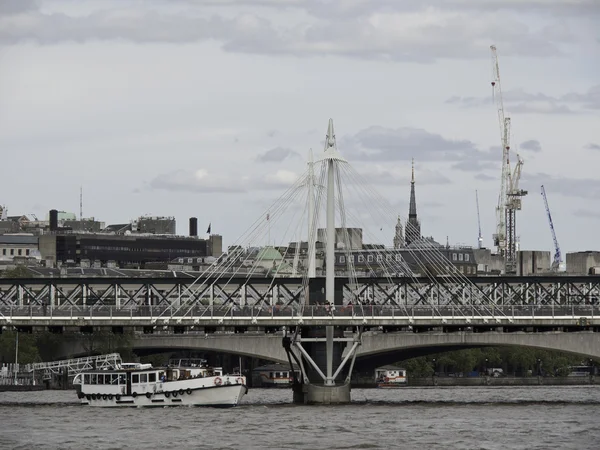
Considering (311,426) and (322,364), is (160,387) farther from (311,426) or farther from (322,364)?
(311,426)

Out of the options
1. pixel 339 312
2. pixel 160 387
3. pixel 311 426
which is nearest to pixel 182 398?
pixel 160 387

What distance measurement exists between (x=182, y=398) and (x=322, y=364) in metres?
11.9

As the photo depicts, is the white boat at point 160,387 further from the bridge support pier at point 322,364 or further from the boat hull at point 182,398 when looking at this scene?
the bridge support pier at point 322,364

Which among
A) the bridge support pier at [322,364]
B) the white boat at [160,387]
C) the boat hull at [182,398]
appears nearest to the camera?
the bridge support pier at [322,364]

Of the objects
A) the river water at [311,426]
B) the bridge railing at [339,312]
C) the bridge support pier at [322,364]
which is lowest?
the river water at [311,426]

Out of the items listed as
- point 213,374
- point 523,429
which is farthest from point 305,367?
point 523,429

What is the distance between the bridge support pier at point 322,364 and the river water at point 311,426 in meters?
1.94

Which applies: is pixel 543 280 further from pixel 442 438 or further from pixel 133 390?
pixel 442 438

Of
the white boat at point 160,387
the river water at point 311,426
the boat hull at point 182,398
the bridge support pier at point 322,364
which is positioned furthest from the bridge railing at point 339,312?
the river water at point 311,426

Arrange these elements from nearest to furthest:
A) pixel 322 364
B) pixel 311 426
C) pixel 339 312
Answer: pixel 311 426 → pixel 339 312 → pixel 322 364

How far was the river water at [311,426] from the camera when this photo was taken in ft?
415

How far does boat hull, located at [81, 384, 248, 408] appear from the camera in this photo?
168 meters

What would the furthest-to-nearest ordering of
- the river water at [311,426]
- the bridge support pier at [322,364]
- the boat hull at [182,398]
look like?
the boat hull at [182,398] < the bridge support pier at [322,364] < the river water at [311,426]

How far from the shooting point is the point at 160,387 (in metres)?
169
